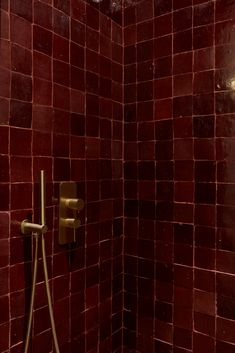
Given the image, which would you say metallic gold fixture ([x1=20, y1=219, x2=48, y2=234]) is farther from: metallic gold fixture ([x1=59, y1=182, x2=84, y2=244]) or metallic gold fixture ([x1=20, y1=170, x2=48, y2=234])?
metallic gold fixture ([x1=59, y1=182, x2=84, y2=244])

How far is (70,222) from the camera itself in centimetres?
119

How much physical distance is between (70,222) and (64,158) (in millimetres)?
240

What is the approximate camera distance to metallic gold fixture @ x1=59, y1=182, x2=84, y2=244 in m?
1.19

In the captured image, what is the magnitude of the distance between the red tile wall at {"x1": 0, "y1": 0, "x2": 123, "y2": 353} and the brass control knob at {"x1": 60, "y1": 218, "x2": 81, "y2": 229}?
33 mm

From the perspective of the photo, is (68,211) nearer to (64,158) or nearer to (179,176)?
(64,158)

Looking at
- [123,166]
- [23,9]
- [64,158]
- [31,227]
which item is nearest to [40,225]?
[31,227]

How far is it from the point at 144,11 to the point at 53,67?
1.82 feet

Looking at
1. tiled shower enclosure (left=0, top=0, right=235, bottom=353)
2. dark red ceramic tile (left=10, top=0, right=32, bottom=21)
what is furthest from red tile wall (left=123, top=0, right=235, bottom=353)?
dark red ceramic tile (left=10, top=0, right=32, bottom=21)

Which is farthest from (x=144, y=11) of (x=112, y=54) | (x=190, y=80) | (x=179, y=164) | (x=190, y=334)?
(x=190, y=334)

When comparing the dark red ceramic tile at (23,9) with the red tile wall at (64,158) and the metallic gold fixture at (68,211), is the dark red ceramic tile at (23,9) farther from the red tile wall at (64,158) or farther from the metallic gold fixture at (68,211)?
the metallic gold fixture at (68,211)

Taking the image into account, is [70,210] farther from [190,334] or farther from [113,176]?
[190,334]

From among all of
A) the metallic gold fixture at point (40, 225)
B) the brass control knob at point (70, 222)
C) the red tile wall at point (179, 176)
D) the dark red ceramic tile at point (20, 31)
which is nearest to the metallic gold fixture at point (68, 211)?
the brass control knob at point (70, 222)

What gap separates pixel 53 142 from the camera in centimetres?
119

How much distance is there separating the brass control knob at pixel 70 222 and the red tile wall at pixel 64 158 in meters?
0.03
